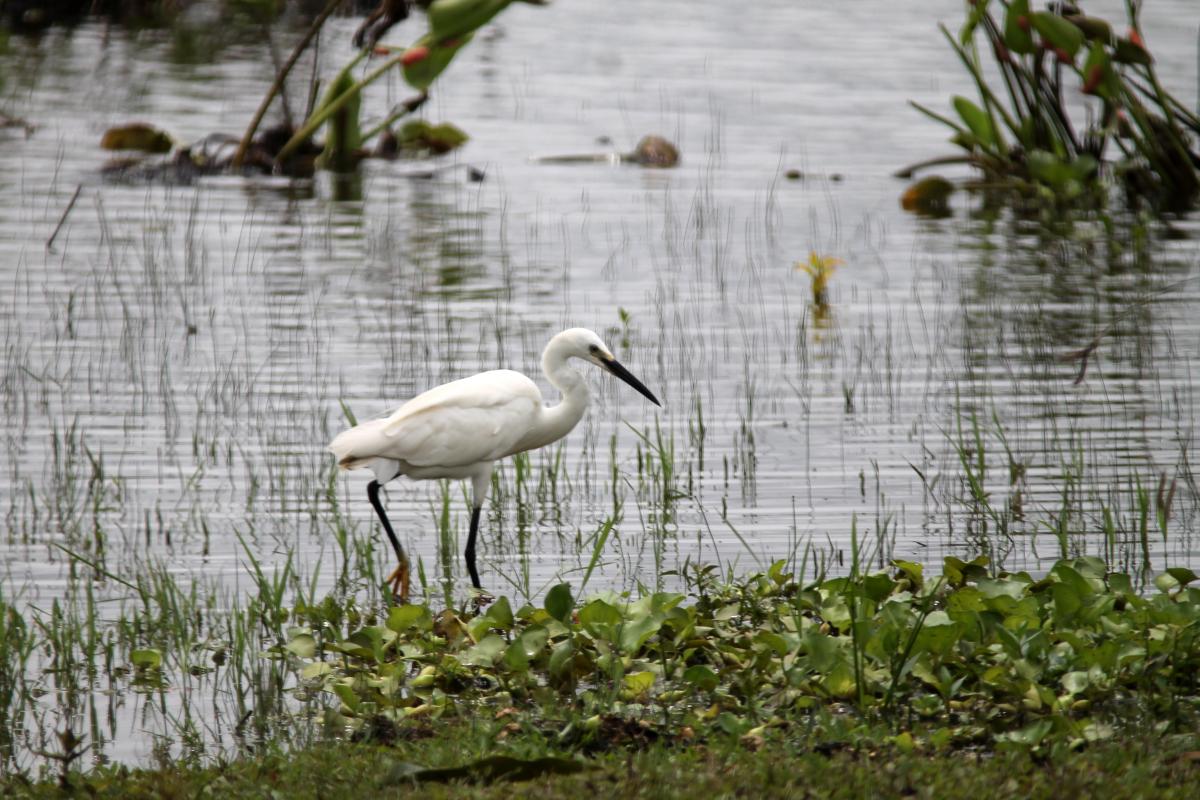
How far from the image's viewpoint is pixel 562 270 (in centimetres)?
1123

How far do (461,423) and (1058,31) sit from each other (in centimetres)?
734

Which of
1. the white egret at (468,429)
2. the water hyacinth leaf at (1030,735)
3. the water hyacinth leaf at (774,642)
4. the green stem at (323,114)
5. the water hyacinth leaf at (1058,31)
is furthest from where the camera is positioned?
the green stem at (323,114)

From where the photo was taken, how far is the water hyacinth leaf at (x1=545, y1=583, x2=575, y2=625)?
4.98 metres

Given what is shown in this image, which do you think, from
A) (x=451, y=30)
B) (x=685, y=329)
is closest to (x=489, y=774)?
(x=685, y=329)

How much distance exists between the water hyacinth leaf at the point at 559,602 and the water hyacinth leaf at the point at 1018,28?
838cm

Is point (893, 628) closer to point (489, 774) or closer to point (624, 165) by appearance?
point (489, 774)

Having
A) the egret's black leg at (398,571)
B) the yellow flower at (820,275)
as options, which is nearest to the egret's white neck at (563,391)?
the egret's black leg at (398,571)

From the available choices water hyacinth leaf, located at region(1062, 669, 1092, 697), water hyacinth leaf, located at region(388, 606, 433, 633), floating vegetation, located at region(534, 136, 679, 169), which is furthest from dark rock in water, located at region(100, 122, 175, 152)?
water hyacinth leaf, located at region(1062, 669, 1092, 697)

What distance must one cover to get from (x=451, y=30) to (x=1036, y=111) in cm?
485

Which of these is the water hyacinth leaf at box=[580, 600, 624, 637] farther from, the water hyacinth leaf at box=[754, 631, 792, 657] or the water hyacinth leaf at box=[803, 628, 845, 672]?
the water hyacinth leaf at box=[803, 628, 845, 672]

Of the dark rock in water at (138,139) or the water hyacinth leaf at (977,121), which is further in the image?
the dark rock in water at (138,139)

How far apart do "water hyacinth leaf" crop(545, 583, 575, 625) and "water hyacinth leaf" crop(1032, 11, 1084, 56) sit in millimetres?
8257

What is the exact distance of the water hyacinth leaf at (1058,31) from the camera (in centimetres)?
1173

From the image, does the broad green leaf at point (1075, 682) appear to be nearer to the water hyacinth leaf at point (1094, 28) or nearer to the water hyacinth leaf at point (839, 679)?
the water hyacinth leaf at point (839, 679)
